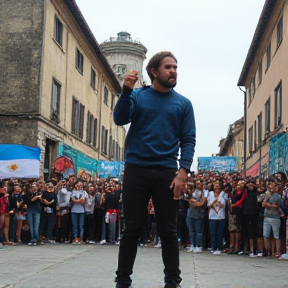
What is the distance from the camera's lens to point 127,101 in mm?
4270

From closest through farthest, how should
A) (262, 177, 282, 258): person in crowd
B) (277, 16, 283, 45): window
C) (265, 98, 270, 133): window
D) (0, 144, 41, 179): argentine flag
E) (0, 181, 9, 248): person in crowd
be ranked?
(262, 177, 282, 258): person in crowd → (0, 181, 9, 248): person in crowd → (0, 144, 41, 179): argentine flag → (277, 16, 283, 45): window → (265, 98, 270, 133): window

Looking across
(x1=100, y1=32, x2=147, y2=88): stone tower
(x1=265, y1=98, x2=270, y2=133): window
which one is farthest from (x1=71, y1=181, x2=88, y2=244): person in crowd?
(x1=100, y1=32, x2=147, y2=88): stone tower

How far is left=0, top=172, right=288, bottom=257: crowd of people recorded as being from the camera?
12461 mm

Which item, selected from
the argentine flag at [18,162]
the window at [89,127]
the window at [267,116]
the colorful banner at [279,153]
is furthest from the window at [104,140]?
the argentine flag at [18,162]

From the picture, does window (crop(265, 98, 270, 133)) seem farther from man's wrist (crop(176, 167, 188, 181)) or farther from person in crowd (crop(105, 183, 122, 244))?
man's wrist (crop(176, 167, 188, 181))

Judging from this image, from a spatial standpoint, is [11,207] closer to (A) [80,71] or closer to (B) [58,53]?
(B) [58,53]

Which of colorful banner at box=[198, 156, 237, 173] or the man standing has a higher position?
colorful banner at box=[198, 156, 237, 173]

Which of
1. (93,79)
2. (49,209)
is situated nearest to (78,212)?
(49,209)

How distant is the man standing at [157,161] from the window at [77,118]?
2348cm

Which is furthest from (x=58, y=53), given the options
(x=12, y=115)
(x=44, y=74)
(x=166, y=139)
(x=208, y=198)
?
(x=166, y=139)

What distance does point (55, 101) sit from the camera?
2425 cm

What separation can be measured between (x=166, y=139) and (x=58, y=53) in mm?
20659

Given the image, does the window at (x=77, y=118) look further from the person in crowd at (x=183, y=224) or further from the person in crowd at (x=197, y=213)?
the person in crowd at (x=197, y=213)

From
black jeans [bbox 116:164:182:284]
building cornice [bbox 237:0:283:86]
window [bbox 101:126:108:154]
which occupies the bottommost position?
black jeans [bbox 116:164:182:284]
